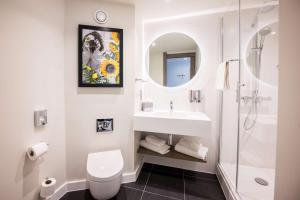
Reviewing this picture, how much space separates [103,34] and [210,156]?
7.07 feet

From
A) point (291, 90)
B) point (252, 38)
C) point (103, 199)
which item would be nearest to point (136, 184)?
point (103, 199)

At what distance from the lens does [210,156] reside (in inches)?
73.0

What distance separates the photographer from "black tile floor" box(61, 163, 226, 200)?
4.80 ft

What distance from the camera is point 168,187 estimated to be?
161 cm

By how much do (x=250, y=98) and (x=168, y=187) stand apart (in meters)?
1.50

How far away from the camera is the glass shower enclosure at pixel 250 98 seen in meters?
1.40

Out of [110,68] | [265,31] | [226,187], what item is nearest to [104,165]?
[110,68]

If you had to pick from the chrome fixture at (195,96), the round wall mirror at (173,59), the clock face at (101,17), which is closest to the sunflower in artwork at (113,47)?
the clock face at (101,17)

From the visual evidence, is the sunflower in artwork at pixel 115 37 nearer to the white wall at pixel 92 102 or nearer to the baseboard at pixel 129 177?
the white wall at pixel 92 102

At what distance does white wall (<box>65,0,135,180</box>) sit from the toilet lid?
0.53ft

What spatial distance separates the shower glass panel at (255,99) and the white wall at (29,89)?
2.01 metres

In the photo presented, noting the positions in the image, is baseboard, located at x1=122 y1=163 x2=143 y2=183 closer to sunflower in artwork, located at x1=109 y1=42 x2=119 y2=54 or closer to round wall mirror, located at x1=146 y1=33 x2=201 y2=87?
round wall mirror, located at x1=146 y1=33 x2=201 y2=87

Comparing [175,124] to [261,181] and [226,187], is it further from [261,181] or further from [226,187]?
[261,181]

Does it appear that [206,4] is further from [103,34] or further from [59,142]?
[59,142]
